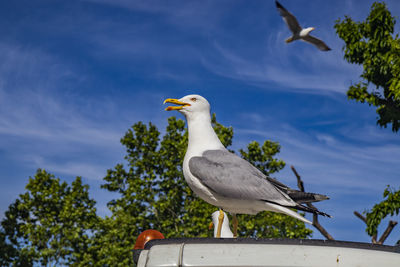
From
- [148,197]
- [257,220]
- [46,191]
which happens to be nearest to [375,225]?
[257,220]

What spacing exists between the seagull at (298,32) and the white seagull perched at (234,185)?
8.66 ft

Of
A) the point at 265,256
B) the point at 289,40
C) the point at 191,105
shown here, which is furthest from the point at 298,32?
the point at 265,256

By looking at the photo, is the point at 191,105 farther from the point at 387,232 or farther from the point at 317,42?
the point at 387,232

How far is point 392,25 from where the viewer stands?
18047mm

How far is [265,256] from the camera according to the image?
207 centimetres

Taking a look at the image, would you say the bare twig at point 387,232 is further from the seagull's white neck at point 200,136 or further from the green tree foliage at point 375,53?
the seagull's white neck at point 200,136

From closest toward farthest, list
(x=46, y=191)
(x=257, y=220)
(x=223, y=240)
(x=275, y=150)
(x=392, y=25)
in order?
(x=223, y=240) < (x=392, y=25) < (x=257, y=220) < (x=275, y=150) < (x=46, y=191)

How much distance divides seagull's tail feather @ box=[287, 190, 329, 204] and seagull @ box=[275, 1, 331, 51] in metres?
2.93

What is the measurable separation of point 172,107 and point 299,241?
354cm

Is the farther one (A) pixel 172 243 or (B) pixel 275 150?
(B) pixel 275 150

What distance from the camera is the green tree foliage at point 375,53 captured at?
17.8 meters

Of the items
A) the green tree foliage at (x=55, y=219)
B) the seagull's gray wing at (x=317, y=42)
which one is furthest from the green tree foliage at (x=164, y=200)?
the seagull's gray wing at (x=317, y=42)

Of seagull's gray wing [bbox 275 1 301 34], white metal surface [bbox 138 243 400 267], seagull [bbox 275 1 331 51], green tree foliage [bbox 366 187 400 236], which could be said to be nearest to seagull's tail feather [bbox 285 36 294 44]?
seagull [bbox 275 1 331 51]

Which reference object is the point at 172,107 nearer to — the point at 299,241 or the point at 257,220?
the point at 299,241
